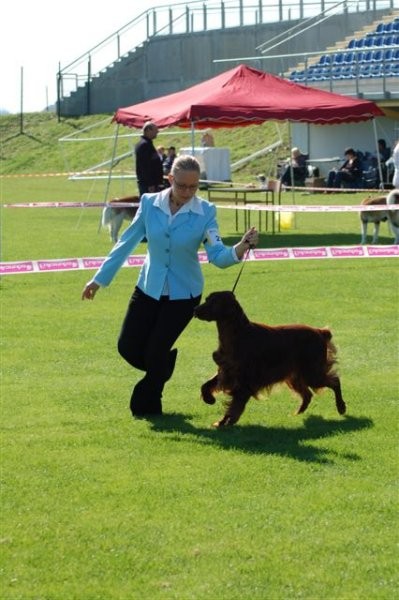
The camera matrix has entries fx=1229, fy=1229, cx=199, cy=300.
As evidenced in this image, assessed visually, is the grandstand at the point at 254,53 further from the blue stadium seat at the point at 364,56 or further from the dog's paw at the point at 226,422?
the dog's paw at the point at 226,422

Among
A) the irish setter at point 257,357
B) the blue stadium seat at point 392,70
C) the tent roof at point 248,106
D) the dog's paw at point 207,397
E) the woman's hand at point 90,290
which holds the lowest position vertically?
the dog's paw at point 207,397

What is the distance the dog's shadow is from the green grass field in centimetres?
2

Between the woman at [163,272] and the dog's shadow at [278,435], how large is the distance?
37 cm

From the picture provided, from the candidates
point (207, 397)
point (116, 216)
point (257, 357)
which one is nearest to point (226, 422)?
point (207, 397)

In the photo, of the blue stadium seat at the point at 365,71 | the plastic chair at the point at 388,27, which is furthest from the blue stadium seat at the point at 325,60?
the blue stadium seat at the point at 365,71

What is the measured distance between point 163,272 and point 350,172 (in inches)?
927

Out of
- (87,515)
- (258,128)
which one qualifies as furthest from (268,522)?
(258,128)

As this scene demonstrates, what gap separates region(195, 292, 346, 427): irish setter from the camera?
7398 millimetres

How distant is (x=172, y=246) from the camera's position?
767 centimetres

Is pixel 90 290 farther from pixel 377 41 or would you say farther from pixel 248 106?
pixel 377 41

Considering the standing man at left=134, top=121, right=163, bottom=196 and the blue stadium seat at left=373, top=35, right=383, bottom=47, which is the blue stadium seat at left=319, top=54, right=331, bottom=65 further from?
the standing man at left=134, top=121, right=163, bottom=196

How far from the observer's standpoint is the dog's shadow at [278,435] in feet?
23.0

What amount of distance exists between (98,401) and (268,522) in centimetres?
303

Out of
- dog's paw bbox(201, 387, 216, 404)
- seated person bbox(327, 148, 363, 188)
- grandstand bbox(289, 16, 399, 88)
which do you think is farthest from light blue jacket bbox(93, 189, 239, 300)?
grandstand bbox(289, 16, 399, 88)
